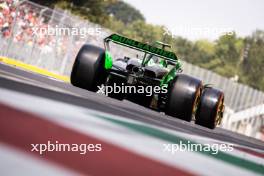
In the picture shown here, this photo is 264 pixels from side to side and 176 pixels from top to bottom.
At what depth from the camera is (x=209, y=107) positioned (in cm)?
977

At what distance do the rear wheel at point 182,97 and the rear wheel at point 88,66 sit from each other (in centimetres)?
139

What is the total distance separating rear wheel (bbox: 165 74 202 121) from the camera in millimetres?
8617

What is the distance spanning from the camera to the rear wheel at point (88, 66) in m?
9.32

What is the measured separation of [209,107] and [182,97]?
1.29m

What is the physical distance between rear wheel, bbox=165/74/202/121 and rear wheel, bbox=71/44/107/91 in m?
1.39

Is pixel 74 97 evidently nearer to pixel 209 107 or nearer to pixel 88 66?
pixel 88 66

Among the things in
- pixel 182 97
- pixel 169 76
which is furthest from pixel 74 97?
pixel 169 76

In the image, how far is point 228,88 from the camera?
26.0 meters

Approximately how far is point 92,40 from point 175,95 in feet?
39.1

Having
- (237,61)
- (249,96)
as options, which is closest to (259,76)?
(237,61)

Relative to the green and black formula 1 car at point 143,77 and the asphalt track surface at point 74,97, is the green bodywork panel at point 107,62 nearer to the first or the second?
the green and black formula 1 car at point 143,77

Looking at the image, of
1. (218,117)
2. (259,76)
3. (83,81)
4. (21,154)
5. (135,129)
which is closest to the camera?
(21,154)

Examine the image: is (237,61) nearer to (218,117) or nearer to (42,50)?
(42,50)

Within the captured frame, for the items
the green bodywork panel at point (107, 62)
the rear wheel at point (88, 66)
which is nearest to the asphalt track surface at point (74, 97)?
the rear wheel at point (88, 66)
